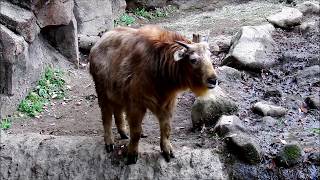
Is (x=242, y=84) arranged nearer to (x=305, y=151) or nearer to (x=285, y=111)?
(x=285, y=111)

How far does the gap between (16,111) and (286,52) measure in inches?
181

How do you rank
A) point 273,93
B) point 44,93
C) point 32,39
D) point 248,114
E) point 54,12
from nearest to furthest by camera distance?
point 248,114, point 273,93, point 32,39, point 44,93, point 54,12

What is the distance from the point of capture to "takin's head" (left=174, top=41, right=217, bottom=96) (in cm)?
531

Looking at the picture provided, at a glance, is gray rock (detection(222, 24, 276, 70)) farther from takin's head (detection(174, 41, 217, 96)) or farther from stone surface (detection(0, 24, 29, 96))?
stone surface (detection(0, 24, 29, 96))

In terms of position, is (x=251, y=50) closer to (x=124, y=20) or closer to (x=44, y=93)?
(x=44, y=93)

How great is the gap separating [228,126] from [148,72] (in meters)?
1.44

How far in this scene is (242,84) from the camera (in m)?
8.24

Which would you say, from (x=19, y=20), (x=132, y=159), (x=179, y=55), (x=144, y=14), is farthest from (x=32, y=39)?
(x=144, y=14)

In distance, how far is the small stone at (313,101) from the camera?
284 inches

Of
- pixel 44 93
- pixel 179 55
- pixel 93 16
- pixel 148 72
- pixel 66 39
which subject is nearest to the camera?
pixel 179 55

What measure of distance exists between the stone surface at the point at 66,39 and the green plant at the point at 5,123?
225cm

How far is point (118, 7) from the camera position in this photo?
12719mm

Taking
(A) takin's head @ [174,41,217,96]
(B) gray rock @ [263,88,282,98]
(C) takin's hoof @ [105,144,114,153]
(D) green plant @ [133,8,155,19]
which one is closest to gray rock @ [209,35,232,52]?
(B) gray rock @ [263,88,282,98]

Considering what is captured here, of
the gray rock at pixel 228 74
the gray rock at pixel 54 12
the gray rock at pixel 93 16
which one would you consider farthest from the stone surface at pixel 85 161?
the gray rock at pixel 93 16
